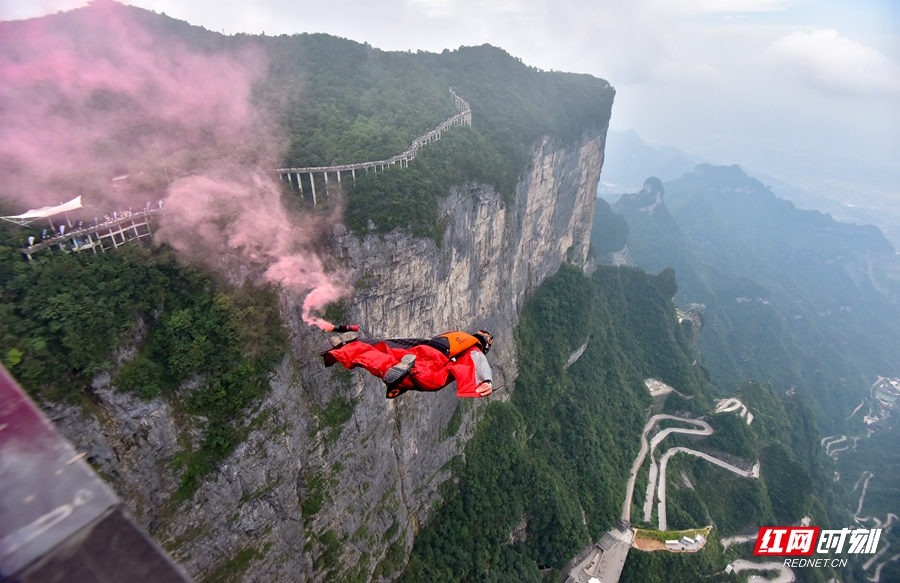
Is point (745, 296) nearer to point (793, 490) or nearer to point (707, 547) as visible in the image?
point (793, 490)

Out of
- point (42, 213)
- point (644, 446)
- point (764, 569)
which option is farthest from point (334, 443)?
point (764, 569)

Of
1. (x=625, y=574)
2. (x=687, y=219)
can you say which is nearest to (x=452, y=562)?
(x=625, y=574)

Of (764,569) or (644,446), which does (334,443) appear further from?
(764,569)

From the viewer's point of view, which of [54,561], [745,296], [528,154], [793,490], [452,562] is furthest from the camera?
[745,296]

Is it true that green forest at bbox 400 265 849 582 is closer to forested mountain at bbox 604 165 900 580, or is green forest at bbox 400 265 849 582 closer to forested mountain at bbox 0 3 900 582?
forested mountain at bbox 0 3 900 582

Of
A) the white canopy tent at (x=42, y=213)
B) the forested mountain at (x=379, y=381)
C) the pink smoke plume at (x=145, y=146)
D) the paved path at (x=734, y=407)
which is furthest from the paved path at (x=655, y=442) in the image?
the white canopy tent at (x=42, y=213)

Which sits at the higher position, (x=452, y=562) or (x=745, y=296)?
(x=452, y=562)

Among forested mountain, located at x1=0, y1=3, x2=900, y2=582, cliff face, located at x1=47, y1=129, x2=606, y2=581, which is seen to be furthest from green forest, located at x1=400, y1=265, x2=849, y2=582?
cliff face, located at x1=47, y1=129, x2=606, y2=581

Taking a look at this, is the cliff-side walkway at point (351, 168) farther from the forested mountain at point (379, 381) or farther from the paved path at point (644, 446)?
the paved path at point (644, 446)
